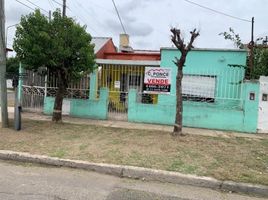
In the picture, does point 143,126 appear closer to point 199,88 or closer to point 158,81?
point 158,81

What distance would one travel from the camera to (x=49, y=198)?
203 inches

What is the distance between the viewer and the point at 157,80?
44.3 feet

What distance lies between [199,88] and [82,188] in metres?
9.25

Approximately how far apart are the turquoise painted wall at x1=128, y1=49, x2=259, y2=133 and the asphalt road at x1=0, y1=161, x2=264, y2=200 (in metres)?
6.74

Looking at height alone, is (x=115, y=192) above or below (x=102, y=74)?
below

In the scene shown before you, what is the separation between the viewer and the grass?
7012 mm

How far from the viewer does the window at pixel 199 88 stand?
45.8 feet

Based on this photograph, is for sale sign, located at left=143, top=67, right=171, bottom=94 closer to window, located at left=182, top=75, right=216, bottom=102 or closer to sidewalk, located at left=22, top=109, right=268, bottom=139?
window, located at left=182, top=75, right=216, bottom=102

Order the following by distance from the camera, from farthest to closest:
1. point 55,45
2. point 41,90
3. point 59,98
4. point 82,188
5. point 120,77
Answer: point 120,77
point 41,90
point 59,98
point 55,45
point 82,188

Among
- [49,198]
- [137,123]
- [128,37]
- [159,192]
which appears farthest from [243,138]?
[128,37]

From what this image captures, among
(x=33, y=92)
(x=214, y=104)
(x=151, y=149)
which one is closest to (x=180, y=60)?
(x=151, y=149)

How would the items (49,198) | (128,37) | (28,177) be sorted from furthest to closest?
(128,37) → (28,177) → (49,198)

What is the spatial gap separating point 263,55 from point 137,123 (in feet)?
21.2

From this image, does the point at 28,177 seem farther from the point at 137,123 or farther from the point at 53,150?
the point at 137,123
